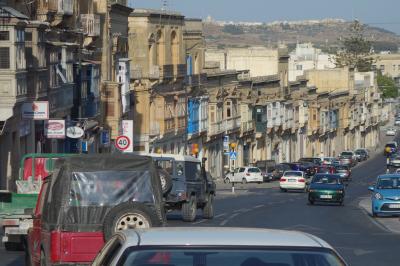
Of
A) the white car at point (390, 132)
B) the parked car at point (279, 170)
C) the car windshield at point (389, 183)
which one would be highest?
the car windshield at point (389, 183)

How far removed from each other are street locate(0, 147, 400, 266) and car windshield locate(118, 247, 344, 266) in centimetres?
1595

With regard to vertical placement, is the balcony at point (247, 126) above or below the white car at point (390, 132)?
above

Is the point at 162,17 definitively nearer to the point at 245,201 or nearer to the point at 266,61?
the point at 245,201

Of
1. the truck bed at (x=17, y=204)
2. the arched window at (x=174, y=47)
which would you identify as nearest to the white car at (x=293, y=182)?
the arched window at (x=174, y=47)

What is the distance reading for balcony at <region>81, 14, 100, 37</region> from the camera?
6181cm

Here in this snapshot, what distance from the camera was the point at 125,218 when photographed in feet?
52.0

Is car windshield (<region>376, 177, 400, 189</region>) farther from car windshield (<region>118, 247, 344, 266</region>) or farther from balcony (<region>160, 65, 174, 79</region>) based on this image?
balcony (<region>160, 65, 174, 79</region>)

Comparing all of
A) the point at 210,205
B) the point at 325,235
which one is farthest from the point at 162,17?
the point at 325,235

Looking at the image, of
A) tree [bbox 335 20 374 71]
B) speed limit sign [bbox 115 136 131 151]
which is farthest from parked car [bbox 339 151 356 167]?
tree [bbox 335 20 374 71]

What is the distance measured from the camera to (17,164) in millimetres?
48094

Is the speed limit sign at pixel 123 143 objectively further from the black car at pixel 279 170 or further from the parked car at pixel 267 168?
the black car at pixel 279 170

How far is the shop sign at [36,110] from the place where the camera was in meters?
45.3

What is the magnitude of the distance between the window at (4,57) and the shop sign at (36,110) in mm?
2321

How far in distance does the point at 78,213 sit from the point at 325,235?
16.9 m
